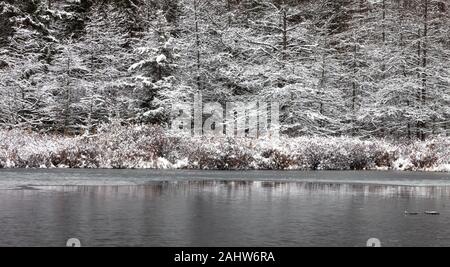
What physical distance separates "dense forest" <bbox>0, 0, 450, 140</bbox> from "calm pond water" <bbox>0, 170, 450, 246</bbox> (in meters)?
18.3

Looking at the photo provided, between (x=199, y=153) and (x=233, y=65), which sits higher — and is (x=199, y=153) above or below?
below

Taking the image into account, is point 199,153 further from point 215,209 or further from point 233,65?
point 233,65

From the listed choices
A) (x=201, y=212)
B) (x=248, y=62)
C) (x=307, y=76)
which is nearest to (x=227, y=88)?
(x=248, y=62)

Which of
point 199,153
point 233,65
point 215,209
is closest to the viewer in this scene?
point 215,209

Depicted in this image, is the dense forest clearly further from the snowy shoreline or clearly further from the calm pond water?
the calm pond water

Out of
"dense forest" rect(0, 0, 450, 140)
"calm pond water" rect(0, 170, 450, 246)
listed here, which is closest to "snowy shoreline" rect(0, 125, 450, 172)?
"calm pond water" rect(0, 170, 450, 246)

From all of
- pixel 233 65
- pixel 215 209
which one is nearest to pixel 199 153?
pixel 215 209

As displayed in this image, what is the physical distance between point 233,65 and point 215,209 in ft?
99.9

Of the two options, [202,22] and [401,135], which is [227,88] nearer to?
[202,22]

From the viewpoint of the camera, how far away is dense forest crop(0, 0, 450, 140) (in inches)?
1679

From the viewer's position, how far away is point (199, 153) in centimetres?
2969

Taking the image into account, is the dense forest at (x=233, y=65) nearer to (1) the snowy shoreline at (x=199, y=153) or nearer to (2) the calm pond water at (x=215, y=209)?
(1) the snowy shoreline at (x=199, y=153)

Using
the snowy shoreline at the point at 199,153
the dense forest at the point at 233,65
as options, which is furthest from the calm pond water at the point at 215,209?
the dense forest at the point at 233,65
